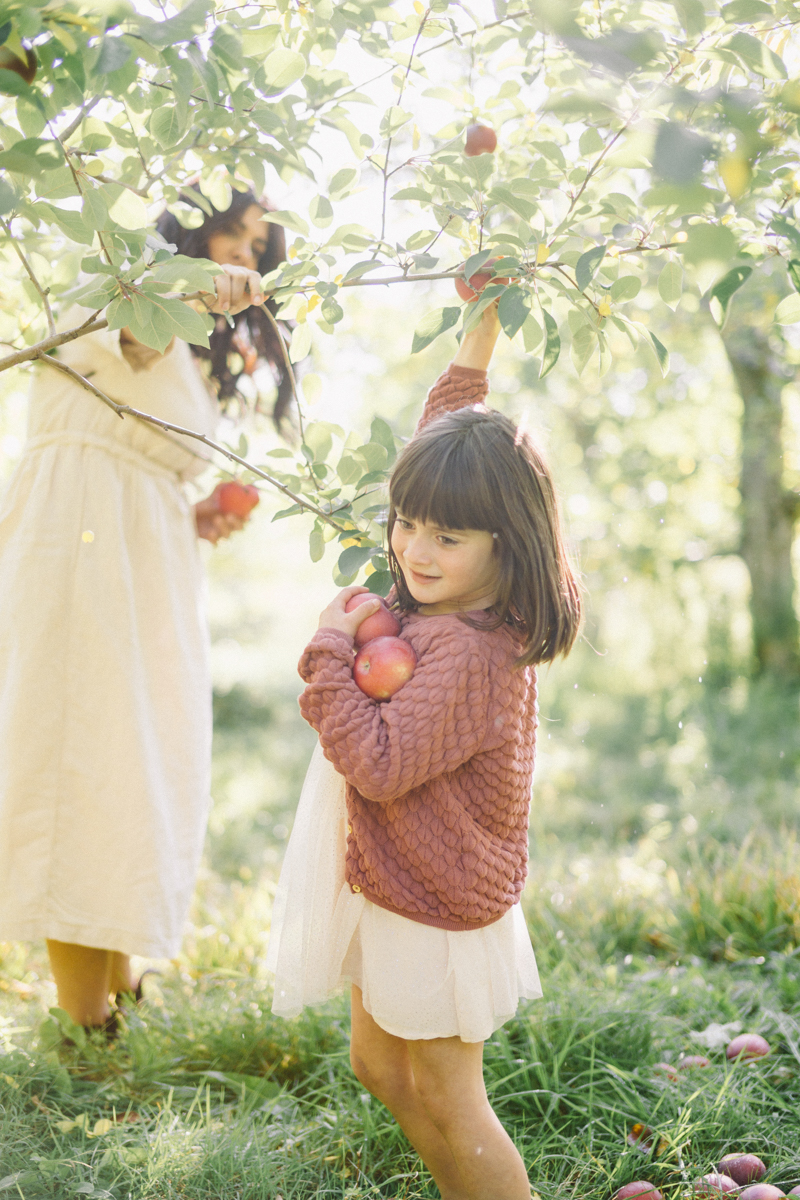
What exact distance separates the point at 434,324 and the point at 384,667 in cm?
58

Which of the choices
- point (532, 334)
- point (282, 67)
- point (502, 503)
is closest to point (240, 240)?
point (282, 67)

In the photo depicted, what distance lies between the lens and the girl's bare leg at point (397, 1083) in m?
1.56

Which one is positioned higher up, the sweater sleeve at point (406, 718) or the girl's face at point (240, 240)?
the girl's face at point (240, 240)

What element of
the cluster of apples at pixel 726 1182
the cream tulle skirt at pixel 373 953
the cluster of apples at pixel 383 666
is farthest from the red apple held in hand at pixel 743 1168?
the cluster of apples at pixel 383 666

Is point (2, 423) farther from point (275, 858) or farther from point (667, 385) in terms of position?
point (667, 385)

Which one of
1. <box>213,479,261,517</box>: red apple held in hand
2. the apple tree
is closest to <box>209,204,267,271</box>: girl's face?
the apple tree

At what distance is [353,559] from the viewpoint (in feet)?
5.21

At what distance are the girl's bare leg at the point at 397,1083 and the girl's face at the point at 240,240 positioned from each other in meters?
1.59

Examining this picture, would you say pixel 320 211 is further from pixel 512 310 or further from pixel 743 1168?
pixel 743 1168

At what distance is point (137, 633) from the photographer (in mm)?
2143

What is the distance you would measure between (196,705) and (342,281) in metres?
1.15

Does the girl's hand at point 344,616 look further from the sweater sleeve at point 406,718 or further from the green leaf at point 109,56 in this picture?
the green leaf at point 109,56

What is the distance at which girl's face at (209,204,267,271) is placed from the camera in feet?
6.97

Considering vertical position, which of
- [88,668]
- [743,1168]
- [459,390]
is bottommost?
[743,1168]
